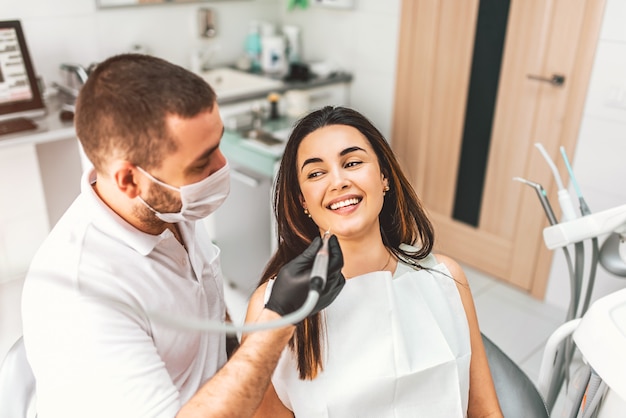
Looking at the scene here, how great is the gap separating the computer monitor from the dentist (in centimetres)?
156

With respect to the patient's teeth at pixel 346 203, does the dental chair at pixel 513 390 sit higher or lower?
lower

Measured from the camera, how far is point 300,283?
1000 mm

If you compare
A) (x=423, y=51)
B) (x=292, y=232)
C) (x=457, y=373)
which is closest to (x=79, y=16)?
(x=423, y=51)

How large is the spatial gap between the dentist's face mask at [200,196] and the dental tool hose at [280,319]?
0.21 meters

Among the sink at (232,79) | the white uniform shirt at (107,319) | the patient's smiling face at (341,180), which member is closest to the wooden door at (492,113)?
the sink at (232,79)

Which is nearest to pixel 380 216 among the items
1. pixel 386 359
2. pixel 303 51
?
pixel 386 359

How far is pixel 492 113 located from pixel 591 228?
54.0 inches

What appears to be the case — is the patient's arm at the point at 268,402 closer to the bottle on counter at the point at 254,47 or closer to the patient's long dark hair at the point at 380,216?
the patient's long dark hair at the point at 380,216

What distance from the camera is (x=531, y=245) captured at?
2.79 m

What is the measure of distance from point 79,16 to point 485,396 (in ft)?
8.16

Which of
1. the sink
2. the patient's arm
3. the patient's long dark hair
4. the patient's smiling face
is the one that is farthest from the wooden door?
the patient's arm

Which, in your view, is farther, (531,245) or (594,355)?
(531,245)

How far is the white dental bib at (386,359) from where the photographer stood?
1.22m

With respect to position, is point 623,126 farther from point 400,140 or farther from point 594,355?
point 594,355
